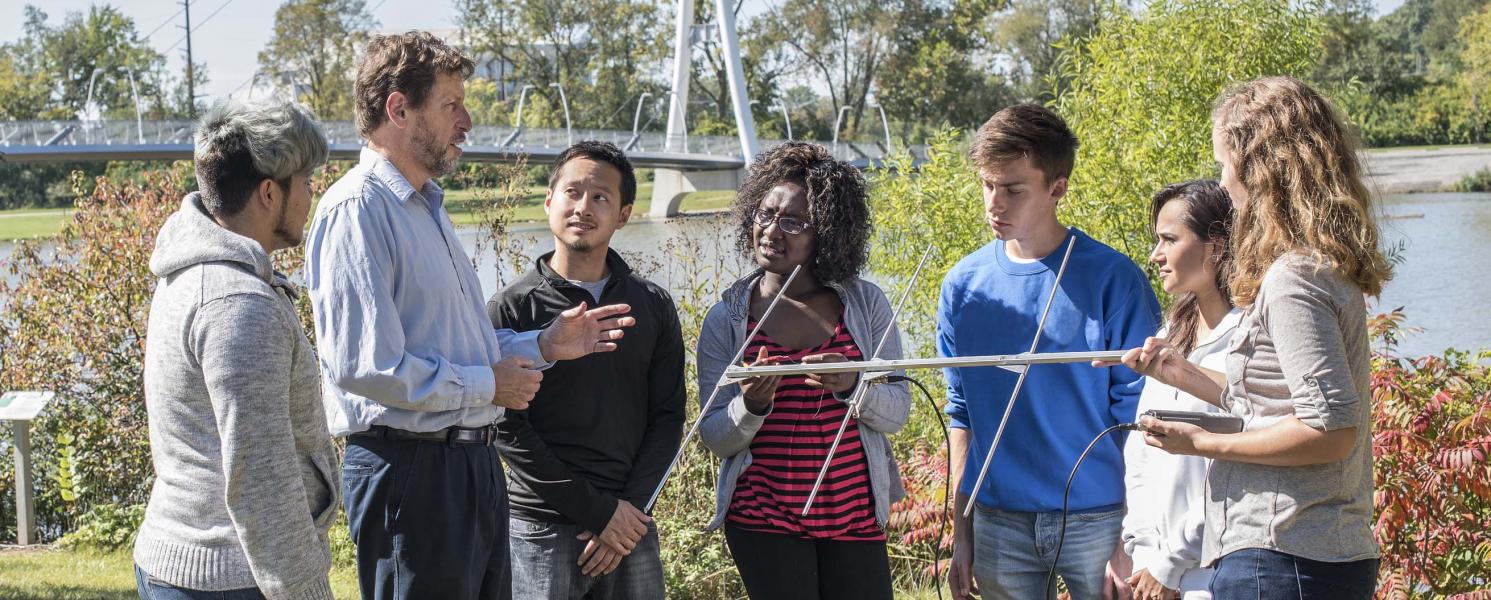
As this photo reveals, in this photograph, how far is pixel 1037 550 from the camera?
2.68 metres

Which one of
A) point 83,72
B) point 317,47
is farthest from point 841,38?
point 83,72

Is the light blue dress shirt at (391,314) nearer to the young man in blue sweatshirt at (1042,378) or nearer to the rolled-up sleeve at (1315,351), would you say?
the young man in blue sweatshirt at (1042,378)

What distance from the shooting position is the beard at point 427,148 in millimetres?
2547

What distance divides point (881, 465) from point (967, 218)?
9.16 ft

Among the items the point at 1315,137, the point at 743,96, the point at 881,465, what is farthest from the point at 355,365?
the point at 743,96

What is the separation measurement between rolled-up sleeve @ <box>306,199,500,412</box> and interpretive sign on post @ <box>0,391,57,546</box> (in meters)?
4.10

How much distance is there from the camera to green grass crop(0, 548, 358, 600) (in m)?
5.10

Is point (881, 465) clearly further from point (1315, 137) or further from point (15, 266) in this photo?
point (15, 266)

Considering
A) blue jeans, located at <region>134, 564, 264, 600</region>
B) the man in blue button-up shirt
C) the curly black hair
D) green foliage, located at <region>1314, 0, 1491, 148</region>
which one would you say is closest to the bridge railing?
green foliage, located at <region>1314, 0, 1491, 148</region>

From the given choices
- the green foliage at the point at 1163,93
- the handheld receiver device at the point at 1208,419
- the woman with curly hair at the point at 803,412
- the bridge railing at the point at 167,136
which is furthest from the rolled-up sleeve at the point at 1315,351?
the bridge railing at the point at 167,136

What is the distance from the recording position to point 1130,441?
257 cm

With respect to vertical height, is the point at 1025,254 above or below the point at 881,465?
above

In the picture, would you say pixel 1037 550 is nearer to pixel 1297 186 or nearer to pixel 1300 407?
pixel 1300 407

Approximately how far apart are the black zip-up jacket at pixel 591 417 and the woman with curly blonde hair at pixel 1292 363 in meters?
1.27
